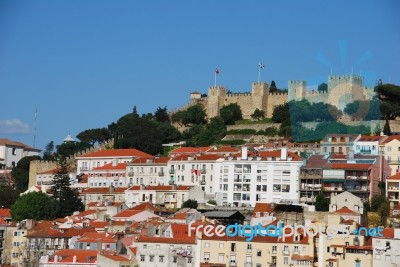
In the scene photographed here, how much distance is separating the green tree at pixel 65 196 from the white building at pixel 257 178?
7.72m

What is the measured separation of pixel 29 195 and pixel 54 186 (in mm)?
3202

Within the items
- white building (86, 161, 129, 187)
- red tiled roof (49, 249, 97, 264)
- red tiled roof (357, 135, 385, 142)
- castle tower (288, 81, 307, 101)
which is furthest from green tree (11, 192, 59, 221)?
castle tower (288, 81, 307, 101)

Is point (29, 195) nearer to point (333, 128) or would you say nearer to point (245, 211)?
point (245, 211)

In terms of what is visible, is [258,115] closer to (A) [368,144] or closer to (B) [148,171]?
(B) [148,171]

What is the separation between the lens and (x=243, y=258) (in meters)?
39.8

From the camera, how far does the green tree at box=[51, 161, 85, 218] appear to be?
176ft

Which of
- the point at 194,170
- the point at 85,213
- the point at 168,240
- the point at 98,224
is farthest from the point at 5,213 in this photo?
the point at 168,240

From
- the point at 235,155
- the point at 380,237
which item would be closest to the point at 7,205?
the point at 235,155

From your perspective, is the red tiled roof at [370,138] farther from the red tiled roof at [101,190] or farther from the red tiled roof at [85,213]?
the red tiled roof at [85,213]

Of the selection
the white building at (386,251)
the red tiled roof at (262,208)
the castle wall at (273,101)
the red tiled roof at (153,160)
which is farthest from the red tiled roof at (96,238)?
the castle wall at (273,101)

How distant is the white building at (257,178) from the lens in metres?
50.1

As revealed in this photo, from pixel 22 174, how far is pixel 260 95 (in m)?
18.0

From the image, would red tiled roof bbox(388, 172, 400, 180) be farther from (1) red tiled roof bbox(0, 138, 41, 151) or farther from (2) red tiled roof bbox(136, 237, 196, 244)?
(1) red tiled roof bbox(0, 138, 41, 151)

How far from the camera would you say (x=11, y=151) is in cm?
8281
